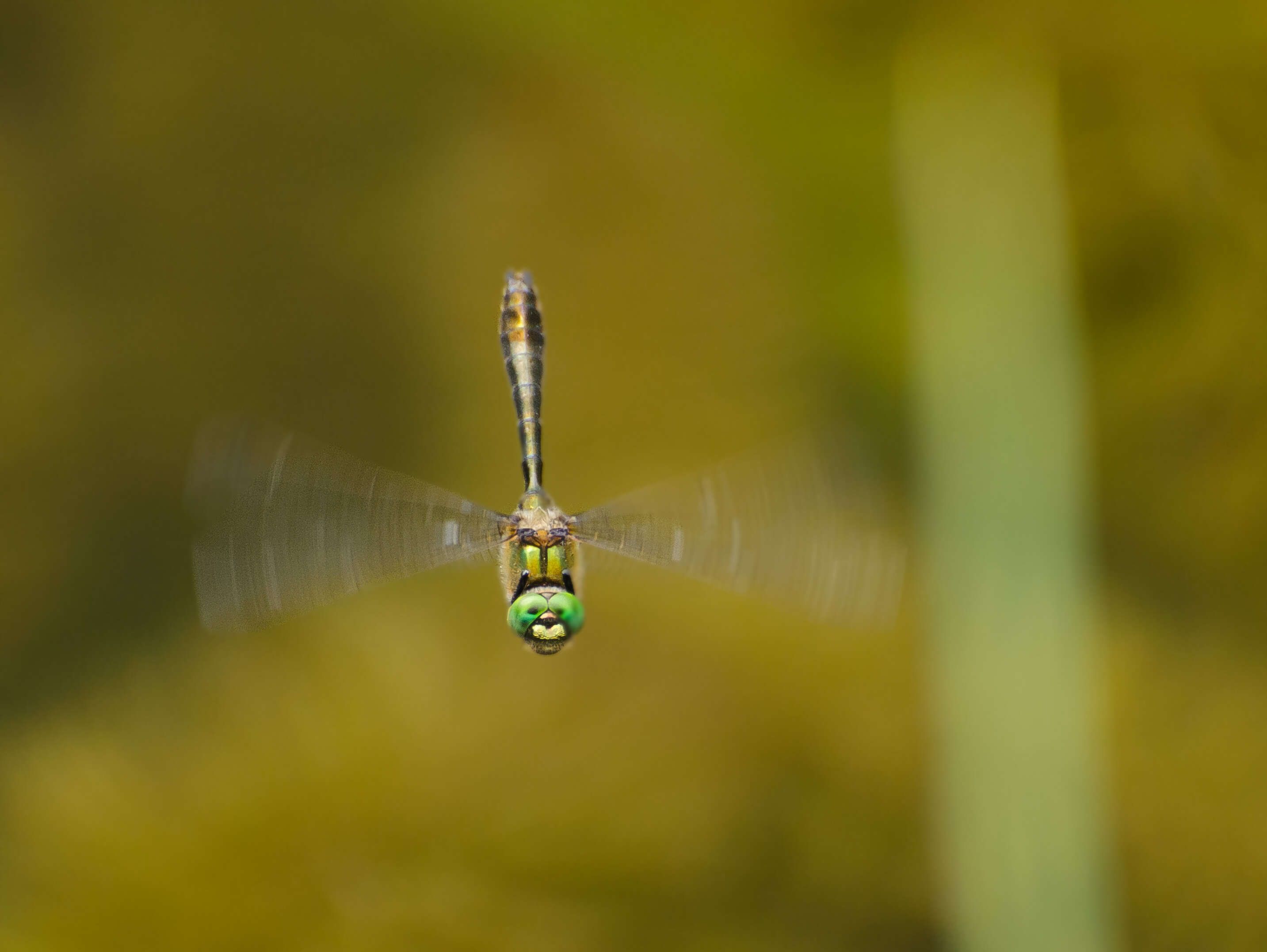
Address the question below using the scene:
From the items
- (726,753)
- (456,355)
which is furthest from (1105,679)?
(456,355)

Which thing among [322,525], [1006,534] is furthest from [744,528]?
[1006,534]

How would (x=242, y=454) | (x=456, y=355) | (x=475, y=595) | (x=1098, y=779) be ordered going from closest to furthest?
(x=242, y=454) < (x=1098, y=779) < (x=475, y=595) < (x=456, y=355)

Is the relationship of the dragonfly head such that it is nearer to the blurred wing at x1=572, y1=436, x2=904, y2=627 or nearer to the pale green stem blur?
the blurred wing at x1=572, y1=436, x2=904, y2=627

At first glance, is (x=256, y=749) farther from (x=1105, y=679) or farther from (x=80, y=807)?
(x=1105, y=679)

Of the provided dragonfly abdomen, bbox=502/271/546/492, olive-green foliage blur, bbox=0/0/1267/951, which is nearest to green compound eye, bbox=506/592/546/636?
dragonfly abdomen, bbox=502/271/546/492

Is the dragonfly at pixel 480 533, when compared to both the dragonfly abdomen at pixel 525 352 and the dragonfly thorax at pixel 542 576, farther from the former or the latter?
the dragonfly abdomen at pixel 525 352

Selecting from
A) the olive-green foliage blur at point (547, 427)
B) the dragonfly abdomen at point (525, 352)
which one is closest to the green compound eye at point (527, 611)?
the dragonfly abdomen at point (525, 352)
